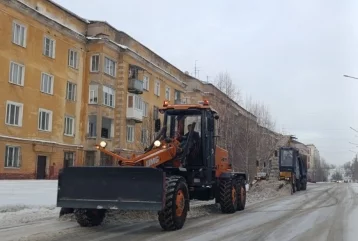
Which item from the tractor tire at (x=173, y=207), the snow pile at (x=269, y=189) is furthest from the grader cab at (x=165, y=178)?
the snow pile at (x=269, y=189)

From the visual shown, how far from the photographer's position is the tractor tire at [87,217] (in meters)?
12.0

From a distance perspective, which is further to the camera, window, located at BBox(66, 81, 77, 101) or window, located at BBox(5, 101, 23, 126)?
window, located at BBox(66, 81, 77, 101)

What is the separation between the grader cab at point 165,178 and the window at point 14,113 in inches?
855

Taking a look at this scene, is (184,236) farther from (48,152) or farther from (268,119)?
(268,119)

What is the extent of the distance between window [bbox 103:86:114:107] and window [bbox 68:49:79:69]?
3602mm

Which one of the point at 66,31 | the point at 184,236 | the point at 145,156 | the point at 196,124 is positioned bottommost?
the point at 184,236

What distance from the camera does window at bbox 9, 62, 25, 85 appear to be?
111 ft

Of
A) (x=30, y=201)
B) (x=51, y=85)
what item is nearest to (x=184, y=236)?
(x=30, y=201)

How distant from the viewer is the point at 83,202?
1127cm

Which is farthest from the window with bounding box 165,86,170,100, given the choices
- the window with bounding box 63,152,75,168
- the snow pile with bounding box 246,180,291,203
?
the snow pile with bounding box 246,180,291,203

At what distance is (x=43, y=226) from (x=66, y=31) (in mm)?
30292

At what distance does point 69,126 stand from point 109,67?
24.4ft

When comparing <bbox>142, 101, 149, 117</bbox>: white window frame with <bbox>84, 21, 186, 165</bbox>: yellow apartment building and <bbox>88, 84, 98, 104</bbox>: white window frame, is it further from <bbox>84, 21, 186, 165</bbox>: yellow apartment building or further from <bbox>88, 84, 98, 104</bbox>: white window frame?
<bbox>88, 84, 98, 104</bbox>: white window frame

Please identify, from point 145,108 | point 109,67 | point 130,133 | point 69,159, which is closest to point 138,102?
point 145,108
